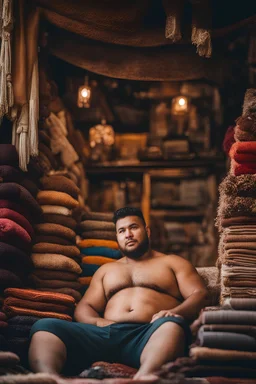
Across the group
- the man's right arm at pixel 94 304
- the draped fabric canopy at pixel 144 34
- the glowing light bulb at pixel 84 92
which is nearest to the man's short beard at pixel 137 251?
the man's right arm at pixel 94 304

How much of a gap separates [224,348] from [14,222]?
1.76 meters

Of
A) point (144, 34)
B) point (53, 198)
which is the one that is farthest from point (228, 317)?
point (144, 34)

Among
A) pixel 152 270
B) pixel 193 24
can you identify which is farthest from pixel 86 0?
pixel 152 270

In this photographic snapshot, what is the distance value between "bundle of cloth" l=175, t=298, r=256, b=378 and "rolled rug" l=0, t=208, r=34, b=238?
5.19 ft

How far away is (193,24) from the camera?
17.3 feet

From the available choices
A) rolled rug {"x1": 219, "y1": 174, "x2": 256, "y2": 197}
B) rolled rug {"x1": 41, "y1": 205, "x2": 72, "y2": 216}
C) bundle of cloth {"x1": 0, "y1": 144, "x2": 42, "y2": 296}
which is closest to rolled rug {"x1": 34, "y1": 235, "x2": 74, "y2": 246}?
bundle of cloth {"x1": 0, "y1": 144, "x2": 42, "y2": 296}

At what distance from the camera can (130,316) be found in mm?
4887

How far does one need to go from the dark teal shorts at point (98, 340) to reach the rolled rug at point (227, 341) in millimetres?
291

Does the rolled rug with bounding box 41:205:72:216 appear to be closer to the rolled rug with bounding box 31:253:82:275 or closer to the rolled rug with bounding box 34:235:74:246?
the rolled rug with bounding box 34:235:74:246

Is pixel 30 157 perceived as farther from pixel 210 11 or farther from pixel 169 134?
pixel 169 134

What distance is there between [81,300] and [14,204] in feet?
2.83

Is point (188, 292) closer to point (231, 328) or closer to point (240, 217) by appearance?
point (240, 217)

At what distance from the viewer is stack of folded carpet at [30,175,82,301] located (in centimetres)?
539

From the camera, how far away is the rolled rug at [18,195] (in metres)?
5.10
